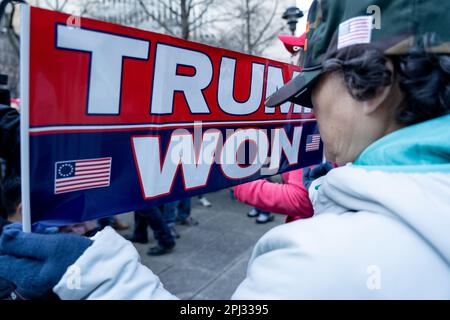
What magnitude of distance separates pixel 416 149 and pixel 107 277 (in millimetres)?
781

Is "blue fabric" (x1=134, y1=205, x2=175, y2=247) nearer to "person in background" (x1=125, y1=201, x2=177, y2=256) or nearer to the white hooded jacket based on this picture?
"person in background" (x1=125, y1=201, x2=177, y2=256)

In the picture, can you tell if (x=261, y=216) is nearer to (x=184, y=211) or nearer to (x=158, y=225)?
(x=184, y=211)

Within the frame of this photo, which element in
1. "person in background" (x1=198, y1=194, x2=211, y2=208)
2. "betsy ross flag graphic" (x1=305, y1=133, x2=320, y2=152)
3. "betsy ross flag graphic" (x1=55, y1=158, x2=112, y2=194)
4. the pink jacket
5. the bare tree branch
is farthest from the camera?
the bare tree branch

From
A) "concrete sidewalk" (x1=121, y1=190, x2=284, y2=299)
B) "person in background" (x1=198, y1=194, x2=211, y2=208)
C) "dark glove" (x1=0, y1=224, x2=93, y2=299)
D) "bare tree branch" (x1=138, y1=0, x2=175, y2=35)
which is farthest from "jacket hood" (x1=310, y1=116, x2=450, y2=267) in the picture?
"bare tree branch" (x1=138, y1=0, x2=175, y2=35)

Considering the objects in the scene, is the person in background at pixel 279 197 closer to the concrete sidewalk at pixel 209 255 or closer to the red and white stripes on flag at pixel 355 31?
the red and white stripes on flag at pixel 355 31

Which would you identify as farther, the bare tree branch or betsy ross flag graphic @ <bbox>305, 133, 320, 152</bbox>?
the bare tree branch

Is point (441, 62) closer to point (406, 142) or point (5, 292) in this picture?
point (406, 142)

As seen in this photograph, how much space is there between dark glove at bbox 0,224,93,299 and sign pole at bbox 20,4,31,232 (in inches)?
3.2

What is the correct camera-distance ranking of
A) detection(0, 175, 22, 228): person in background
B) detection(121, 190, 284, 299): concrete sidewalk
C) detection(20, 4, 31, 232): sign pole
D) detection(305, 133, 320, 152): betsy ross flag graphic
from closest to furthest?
detection(20, 4, 31, 232): sign pole, detection(0, 175, 22, 228): person in background, detection(305, 133, 320, 152): betsy ross flag graphic, detection(121, 190, 284, 299): concrete sidewalk

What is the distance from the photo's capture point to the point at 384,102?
32.1 inches

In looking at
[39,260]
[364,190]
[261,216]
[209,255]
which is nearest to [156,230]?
[209,255]

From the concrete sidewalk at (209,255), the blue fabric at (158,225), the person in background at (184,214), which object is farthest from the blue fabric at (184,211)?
the blue fabric at (158,225)

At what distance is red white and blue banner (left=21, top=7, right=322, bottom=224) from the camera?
3.25 ft
